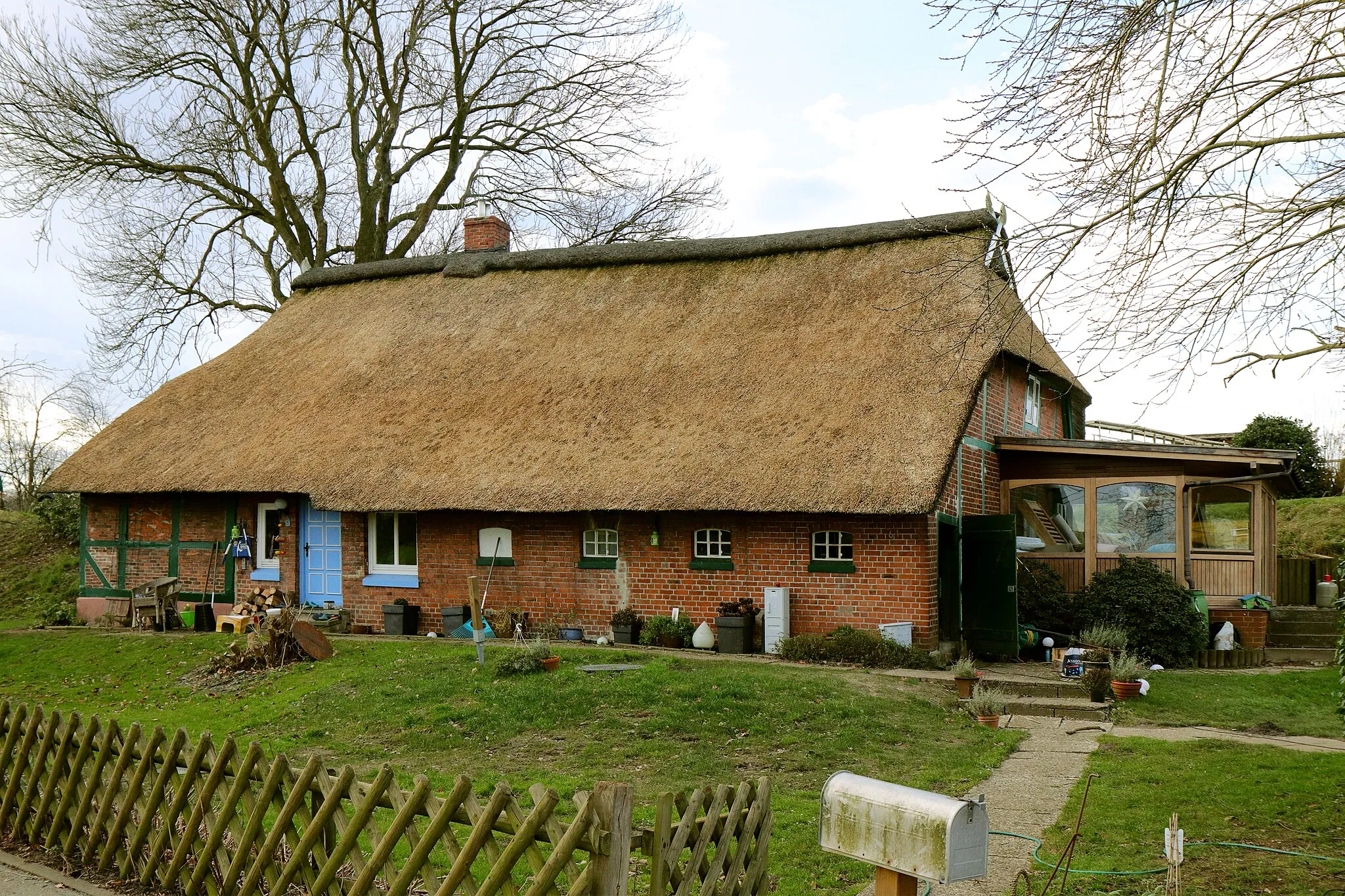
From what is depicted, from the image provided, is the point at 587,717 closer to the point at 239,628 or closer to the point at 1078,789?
the point at 1078,789

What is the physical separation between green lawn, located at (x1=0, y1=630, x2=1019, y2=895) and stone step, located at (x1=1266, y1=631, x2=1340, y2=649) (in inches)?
291

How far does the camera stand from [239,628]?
58.5ft

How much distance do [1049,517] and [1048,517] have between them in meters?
0.01

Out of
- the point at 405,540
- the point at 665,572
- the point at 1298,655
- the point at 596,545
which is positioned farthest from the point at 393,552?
the point at 1298,655

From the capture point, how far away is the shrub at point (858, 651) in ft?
44.4

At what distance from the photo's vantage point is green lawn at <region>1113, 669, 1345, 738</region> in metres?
10.7

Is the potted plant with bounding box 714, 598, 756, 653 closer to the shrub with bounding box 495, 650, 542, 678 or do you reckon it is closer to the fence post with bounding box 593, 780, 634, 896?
the shrub with bounding box 495, 650, 542, 678

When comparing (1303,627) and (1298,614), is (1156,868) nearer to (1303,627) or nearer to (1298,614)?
(1303,627)

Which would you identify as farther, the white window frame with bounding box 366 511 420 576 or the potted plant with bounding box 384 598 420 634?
the white window frame with bounding box 366 511 420 576

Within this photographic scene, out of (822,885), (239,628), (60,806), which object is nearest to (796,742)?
(822,885)

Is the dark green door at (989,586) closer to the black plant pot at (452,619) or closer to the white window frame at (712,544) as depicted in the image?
the white window frame at (712,544)

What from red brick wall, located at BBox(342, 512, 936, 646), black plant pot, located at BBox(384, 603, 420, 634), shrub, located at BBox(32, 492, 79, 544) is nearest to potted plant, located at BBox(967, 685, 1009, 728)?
red brick wall, located at BBox(342, 512, 936, 646)

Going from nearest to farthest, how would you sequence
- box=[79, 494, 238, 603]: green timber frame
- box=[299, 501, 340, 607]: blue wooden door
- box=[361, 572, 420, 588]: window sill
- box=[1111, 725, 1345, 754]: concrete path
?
box=[1111, 725, 1345, 754]: concrete path < box=[361, 572, 420, 588]: window sill < box=[299, 501, 340, 607]: blue wooden door < box=[79, 494, 238, 603]: green timber frame

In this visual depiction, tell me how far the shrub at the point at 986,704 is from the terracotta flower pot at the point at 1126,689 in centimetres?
137
